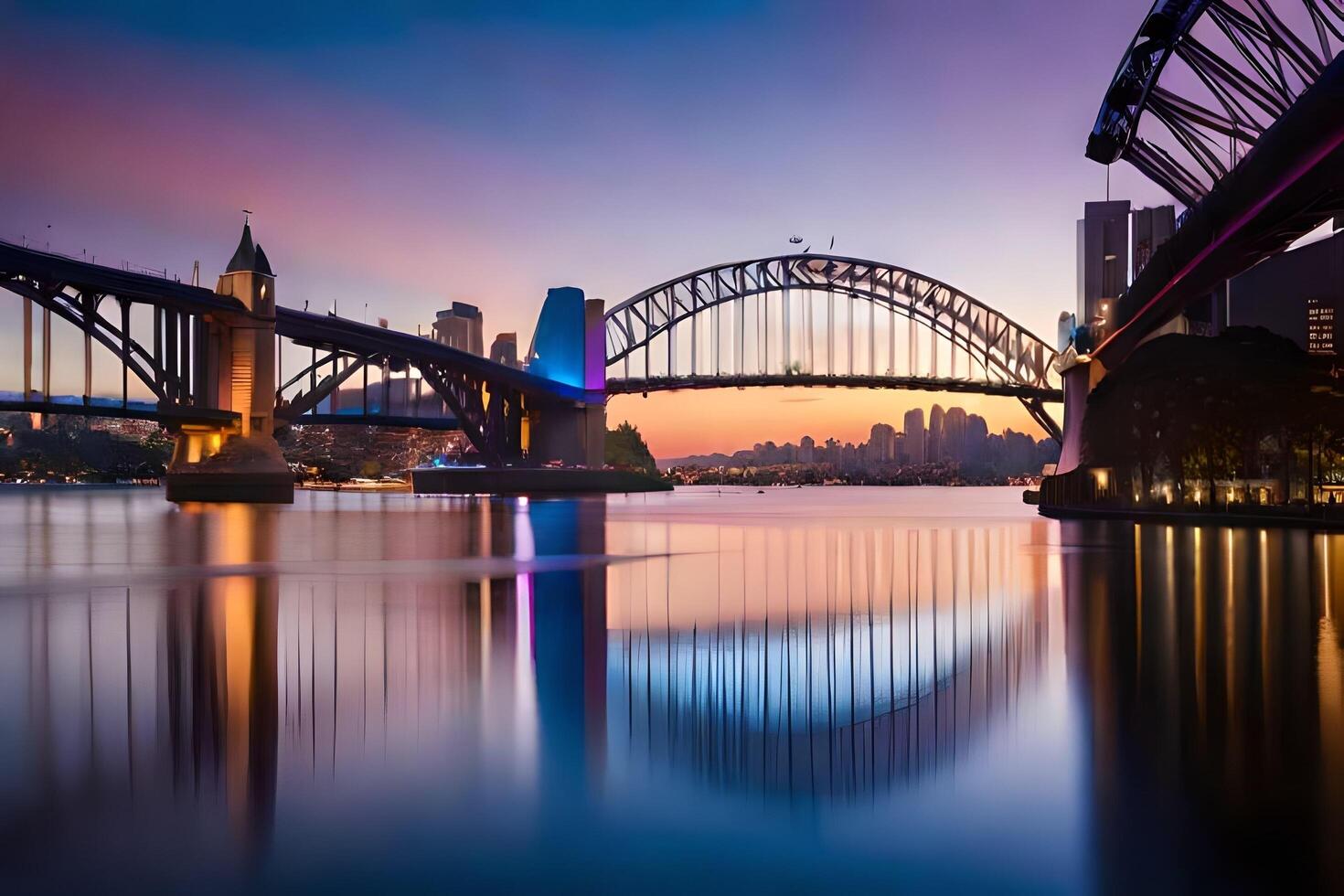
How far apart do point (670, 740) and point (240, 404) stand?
164ft


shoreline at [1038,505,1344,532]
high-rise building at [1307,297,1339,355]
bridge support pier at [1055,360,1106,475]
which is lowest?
shoreline at [1038,505,1344,532]

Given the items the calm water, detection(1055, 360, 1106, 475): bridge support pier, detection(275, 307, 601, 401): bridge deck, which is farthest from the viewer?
detection(275, 307, 601, 401): bridge deck

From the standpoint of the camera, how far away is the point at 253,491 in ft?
172

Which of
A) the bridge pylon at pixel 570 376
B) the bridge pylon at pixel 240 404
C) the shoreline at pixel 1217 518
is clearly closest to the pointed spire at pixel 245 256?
the bridge pylon at pixel 240 404

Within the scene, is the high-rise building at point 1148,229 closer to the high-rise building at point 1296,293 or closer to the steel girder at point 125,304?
the high-rise building at point 1296,293

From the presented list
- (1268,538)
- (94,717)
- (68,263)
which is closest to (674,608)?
(94,717)

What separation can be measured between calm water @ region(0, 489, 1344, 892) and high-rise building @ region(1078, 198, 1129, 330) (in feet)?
105

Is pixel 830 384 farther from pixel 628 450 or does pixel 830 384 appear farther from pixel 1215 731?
pixel 1215 731

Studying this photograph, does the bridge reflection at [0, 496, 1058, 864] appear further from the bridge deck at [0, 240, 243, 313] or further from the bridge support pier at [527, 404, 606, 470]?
the bridge support pier at [527, 404, 606, 470]

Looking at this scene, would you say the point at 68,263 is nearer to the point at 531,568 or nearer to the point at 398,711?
the point at 531,568

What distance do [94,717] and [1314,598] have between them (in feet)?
41.7

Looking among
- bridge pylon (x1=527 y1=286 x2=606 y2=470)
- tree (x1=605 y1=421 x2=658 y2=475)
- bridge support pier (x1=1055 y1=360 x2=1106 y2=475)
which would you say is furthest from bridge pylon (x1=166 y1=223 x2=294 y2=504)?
tree (x1=605 y1=421 x2=658 y2=475)

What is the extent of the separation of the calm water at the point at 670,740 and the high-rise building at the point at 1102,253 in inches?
1261

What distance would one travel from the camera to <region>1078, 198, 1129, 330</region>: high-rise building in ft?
141
